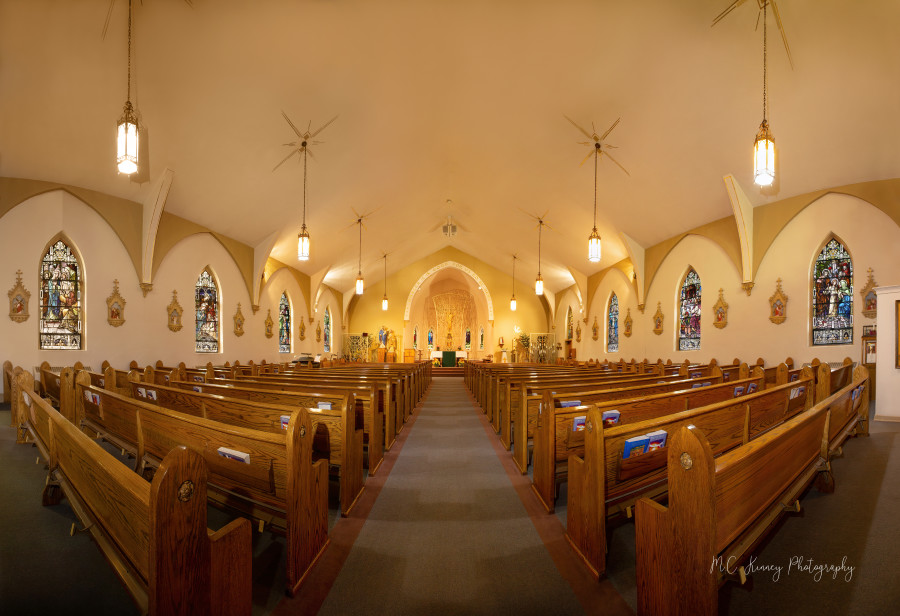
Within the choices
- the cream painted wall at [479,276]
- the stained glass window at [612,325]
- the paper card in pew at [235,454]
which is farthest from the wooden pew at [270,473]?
the cream painted wall at [479,276]

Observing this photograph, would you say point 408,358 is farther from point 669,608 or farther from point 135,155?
point 669,608

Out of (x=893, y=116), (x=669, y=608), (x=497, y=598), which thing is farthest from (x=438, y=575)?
(x=893, y=116)

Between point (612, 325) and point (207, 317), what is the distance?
12174mm

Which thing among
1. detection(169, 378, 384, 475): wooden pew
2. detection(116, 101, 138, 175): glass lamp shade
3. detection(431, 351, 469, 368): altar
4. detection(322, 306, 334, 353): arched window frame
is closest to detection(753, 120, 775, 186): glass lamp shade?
detection(169, 378, 384, 475): wooden pew

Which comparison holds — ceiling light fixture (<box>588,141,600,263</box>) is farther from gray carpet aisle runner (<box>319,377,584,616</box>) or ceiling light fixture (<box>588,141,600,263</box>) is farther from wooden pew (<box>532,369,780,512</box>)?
gray carpet aisle runner (<box>319,377,584,616</box>)

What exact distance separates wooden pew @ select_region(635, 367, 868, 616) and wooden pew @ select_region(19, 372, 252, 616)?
57.7 inches

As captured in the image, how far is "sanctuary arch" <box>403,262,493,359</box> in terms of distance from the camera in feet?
62.5

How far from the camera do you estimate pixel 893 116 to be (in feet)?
17.9

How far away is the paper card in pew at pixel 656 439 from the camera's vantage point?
7.35 ft

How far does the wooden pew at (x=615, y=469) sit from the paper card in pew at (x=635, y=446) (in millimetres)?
27

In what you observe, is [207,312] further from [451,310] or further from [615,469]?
[451,310]

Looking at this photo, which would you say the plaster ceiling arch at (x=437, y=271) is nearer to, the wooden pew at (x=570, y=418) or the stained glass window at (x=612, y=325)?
the stained glass window at (x=612, y=325)

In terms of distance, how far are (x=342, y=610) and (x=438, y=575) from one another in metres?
0.50

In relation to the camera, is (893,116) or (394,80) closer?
(893,116)
